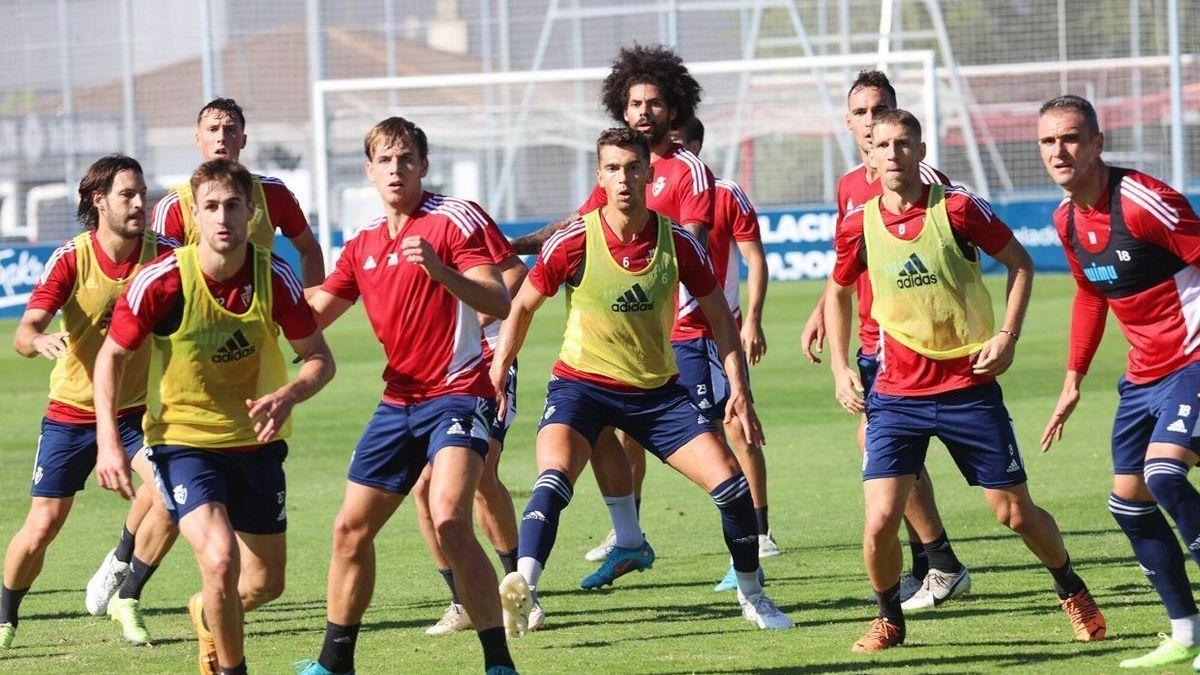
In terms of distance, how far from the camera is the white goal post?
32.8 metres

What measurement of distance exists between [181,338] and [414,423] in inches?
37.8

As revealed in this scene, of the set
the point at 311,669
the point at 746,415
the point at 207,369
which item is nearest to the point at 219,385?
the point at 207,369

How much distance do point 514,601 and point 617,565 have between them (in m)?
2.11

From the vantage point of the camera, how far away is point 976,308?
7332mm

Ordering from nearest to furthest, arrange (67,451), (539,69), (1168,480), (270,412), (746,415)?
(270,412) → (1168,480) → (746,415) → (67,451) → (539,69)

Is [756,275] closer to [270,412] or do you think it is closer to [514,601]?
[514,601]

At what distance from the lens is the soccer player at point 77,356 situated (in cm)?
794

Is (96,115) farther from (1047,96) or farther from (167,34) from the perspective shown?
(1047,96)

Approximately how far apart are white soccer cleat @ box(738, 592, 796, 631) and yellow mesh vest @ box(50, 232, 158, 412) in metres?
3.07

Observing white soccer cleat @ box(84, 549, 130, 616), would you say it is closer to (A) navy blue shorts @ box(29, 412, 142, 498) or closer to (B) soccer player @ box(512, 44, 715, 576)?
(A) navy blue shorts @ box(29, 412, 142, 498)

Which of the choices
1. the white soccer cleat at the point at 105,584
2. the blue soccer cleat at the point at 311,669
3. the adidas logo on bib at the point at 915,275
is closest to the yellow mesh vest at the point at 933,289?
the adidas logo on bib at the point at 915,275

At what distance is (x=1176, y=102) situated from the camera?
3066 centimetres

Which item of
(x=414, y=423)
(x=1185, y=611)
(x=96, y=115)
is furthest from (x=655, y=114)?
(x=96, y=115)

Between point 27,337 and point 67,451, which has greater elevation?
point 27,337
